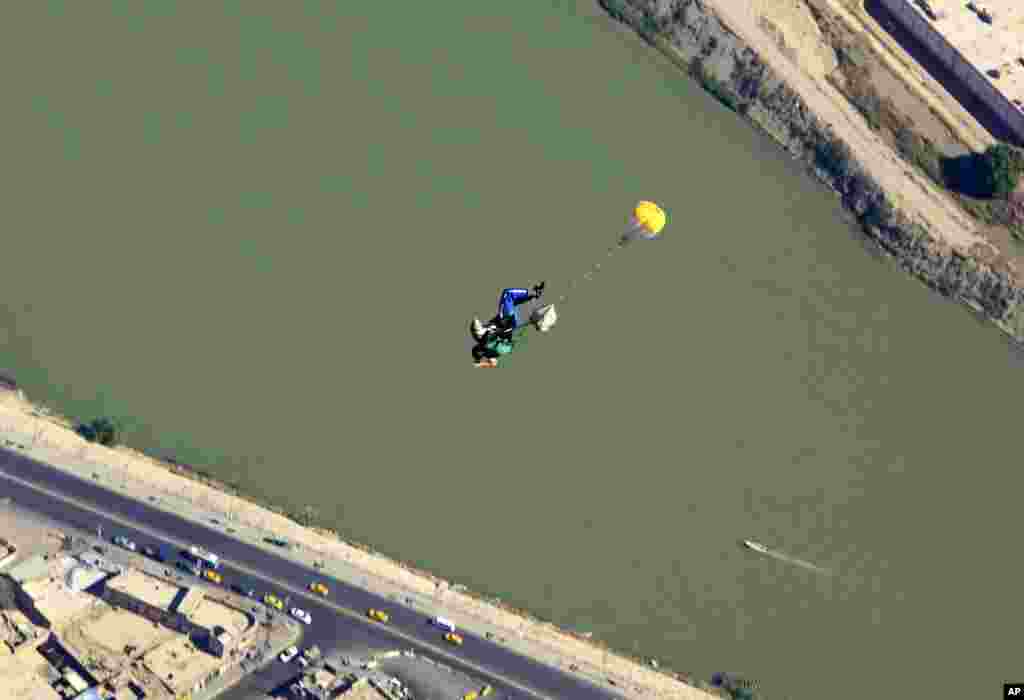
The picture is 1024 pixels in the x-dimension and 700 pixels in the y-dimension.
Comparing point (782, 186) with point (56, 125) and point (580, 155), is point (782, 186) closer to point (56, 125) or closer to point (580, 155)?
point (580, 155)

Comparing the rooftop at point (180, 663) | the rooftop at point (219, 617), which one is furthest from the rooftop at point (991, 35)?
the rooftop at point (180, 663)

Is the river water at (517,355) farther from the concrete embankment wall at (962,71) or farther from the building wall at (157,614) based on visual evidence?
the concrete embankment wall at (962,71)

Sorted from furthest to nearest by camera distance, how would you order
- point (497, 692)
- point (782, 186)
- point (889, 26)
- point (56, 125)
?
point (889, 26)
point (782, 186)
point (56, 125)
point (497, 692)

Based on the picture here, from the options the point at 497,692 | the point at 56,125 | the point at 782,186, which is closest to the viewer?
the point at 497,692

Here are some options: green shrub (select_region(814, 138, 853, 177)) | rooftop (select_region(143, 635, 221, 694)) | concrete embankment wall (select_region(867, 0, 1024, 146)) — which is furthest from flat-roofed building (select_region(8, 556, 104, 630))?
concrete embankment wall (select_region(867, 0, 1024, 146))

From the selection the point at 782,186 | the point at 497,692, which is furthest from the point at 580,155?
the point at 497,692

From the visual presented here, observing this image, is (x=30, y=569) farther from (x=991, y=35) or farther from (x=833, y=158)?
(x=991, y=35)
